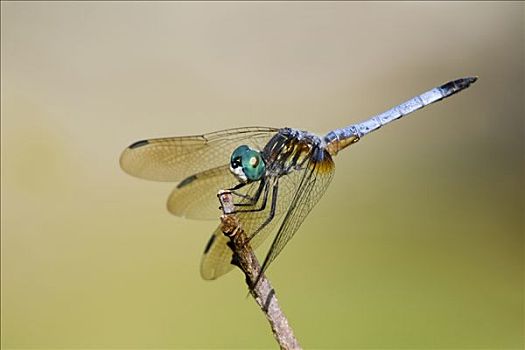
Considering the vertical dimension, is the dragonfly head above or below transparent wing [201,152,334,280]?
above

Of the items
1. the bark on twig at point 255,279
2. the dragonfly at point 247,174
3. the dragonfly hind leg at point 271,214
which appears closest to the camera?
the bark on twig at point 255,279

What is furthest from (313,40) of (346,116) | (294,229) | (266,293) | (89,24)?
(266,293)

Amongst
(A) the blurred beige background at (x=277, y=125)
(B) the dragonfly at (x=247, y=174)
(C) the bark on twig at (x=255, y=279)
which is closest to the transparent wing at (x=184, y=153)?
(B) the dragonfly at (x=247, y=174)

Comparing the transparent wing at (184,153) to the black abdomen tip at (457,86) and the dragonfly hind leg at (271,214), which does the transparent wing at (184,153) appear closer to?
the dragonfly hind leg at (271,214)

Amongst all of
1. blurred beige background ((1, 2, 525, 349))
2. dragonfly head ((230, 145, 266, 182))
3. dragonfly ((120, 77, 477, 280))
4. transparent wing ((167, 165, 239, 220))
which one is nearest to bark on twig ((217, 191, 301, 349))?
dragonfly ((120, 77, 477, 280))

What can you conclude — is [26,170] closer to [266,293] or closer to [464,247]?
[464,247]

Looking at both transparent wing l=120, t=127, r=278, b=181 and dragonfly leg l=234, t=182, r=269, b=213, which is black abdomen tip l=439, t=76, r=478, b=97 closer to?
transparent wing l=120, t=127, r=278, b=181

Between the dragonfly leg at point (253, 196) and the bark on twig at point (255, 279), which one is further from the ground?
the dragonfly leg at point (253, 196)
